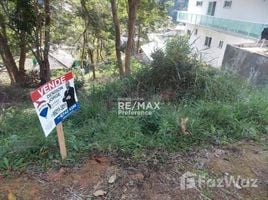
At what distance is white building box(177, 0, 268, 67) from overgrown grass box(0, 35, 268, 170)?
639 centimetres

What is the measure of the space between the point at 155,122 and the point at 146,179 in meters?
0.82

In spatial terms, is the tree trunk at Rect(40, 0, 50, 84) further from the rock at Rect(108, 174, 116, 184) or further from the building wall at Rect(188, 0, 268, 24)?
the building wall at Rect(188, 0, 268, 24)

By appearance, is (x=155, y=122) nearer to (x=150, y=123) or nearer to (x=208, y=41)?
(x=150, y=123)

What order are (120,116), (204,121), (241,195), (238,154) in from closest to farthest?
(241,195) < (238,154) < (204,121) < (120,116)

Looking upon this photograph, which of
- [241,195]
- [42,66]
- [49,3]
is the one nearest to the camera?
[241,195]

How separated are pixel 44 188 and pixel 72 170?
27cm

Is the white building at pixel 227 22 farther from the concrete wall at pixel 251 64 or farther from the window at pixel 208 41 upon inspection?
the concrete wall at pixel 251 64

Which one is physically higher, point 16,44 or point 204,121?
point 204,121

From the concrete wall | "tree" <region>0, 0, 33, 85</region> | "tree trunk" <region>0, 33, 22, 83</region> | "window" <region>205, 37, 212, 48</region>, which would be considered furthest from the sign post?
"window" <region>205, 37, 212, 48</region>

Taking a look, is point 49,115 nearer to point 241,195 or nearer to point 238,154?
point 241,195

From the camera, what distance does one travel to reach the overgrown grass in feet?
7.64

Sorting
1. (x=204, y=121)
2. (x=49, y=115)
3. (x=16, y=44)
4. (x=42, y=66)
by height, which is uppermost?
(x=49, y=115)

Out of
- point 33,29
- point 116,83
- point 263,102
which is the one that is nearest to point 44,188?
point 116,83

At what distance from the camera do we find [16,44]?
9.03 meters
